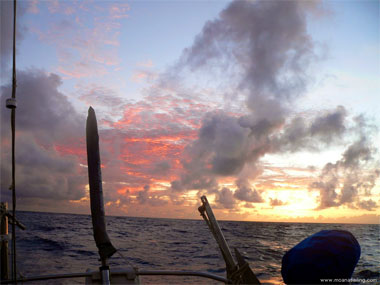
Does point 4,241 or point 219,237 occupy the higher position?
point 4,241

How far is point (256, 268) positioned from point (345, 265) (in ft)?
60.9

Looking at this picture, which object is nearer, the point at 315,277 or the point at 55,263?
the point at 315,277

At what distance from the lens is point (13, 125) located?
6.32 metres

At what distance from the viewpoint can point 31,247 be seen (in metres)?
33.9

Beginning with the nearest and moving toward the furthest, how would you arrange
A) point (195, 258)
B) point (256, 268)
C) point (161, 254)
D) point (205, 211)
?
1. point (205, 211)
2. point (256, 268)
3. point (195, 258)
4. point (161, 254)

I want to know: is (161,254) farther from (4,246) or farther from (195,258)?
(4,246)

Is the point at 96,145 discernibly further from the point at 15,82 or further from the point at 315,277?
the point at 315,277

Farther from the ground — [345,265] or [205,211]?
[205,211]

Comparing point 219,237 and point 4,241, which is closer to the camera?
point 4,241

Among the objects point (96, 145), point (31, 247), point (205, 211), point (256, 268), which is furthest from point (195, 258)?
point (96, 145)

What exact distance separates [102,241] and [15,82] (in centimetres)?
409

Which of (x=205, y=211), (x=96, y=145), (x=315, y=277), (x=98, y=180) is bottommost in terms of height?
(x=315, y=277)

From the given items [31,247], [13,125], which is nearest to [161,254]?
[31,247]

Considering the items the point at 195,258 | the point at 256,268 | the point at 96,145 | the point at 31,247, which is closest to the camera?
the point at 96,145
